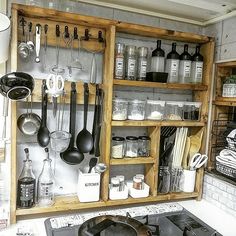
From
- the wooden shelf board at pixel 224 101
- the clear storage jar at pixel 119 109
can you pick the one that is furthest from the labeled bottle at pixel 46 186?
the wooden shelf board at pixel 224 101

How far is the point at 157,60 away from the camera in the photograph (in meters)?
1.51

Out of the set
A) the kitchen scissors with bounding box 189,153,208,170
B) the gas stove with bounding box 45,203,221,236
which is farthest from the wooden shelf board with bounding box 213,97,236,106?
the gas stove with bounding box 45,203,221,236

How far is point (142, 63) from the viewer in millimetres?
1468

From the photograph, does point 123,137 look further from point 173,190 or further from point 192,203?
point 192,203

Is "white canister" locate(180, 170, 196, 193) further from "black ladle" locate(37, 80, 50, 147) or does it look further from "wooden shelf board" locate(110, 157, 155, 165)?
"black ladle" locate(37, 80, 50, 147)

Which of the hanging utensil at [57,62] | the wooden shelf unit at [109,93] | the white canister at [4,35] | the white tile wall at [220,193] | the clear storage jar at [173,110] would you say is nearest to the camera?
the white canister at [4,35]

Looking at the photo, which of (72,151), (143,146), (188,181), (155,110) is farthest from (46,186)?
(188,181)

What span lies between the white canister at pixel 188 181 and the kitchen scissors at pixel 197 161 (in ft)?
0.11

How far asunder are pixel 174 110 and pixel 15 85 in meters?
0.89

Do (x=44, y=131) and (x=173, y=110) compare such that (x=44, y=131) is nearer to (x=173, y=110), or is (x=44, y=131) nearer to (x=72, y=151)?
(x=72, y=151)

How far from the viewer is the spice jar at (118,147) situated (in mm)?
1423

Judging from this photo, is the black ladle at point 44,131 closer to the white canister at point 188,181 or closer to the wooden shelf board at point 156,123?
the wooden shelf board at point 156,123

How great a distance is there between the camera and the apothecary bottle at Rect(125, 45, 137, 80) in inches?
56.6

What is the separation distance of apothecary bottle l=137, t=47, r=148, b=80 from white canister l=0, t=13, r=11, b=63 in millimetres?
686
